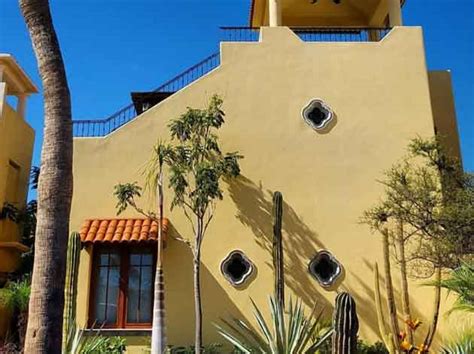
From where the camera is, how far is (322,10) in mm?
19703

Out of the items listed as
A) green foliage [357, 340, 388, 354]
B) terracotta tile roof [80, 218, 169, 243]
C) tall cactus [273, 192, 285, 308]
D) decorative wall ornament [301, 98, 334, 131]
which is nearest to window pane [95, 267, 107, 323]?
terracotta tile roof [80, 218, 169, 243]

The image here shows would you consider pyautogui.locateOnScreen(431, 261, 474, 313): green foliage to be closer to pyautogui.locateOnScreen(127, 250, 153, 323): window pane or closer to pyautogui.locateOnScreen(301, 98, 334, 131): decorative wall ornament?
pyautogui.locateOnScreen(127, 250, 153, 323): window pane

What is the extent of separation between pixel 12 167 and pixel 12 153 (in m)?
0.46

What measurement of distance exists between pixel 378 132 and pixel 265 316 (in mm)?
5926

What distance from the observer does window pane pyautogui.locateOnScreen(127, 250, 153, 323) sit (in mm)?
13359

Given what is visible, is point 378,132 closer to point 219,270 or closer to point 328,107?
point 328,107

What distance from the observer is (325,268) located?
14.0 metres

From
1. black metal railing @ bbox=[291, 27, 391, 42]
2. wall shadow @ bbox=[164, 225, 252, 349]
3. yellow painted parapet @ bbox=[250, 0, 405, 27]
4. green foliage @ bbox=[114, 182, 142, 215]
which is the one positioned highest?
yellow painted parapet @ bbox=[250, 0, 405, 27]

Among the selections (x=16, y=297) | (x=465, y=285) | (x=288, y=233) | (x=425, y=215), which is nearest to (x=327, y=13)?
(x=288, y=233)

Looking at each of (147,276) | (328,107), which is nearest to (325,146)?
(328,107)

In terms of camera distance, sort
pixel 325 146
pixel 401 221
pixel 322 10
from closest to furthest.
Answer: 1. pixel 401 221
2. pixel 325 146
3. pixel 322 10

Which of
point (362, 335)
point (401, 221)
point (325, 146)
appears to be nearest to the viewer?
point (401, 221)

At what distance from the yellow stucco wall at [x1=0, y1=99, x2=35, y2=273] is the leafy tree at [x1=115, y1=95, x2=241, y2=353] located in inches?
181

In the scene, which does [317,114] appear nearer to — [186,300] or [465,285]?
[186,300]
